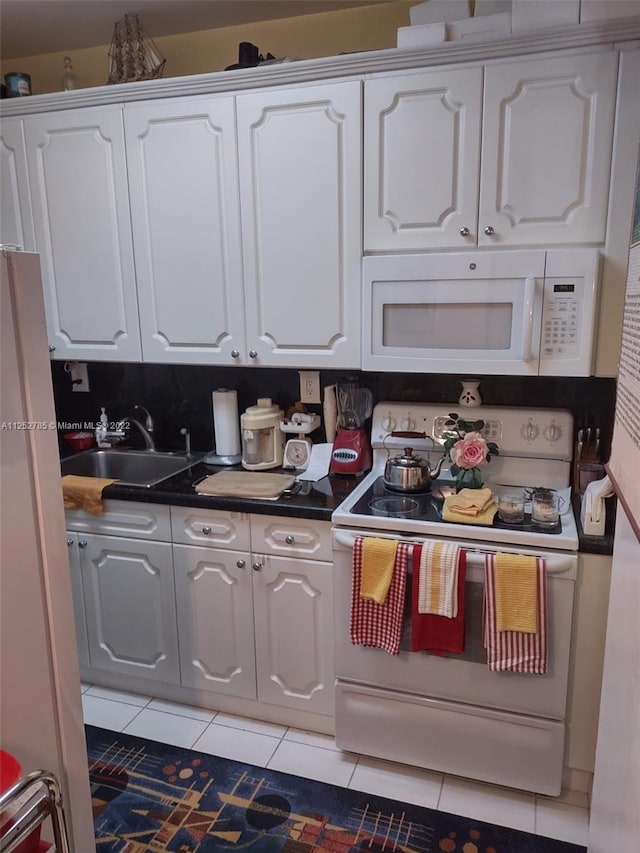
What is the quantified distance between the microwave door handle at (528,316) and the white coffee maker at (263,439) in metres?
0.98

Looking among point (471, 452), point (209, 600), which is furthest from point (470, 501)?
point (209, 600)

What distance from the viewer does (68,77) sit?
2.45m

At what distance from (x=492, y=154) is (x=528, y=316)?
0.50 m

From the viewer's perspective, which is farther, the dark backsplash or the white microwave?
the dark backsplash

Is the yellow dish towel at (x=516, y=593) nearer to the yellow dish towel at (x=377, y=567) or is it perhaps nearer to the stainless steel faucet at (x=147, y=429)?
the yellow dish towel at (x=377, y=567)

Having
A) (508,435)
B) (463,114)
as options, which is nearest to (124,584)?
(508,435)

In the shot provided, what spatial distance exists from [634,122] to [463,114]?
0.48 metres

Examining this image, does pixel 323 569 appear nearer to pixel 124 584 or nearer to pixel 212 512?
pixel 212 512

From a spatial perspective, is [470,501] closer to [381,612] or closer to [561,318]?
[381,612]

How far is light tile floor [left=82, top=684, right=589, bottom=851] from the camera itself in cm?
188

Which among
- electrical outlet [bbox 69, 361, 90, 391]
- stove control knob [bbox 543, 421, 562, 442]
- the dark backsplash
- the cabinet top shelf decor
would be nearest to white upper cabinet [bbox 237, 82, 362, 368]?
the cabinet top shelf decor

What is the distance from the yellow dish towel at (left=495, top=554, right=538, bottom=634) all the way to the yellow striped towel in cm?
12

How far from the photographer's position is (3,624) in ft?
3.73

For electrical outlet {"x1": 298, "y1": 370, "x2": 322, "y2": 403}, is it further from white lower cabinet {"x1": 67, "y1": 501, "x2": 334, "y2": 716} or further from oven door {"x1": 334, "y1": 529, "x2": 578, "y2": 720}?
oven door {"x1": 334, "y1": 529, "x2": 578, "y2": 720}
